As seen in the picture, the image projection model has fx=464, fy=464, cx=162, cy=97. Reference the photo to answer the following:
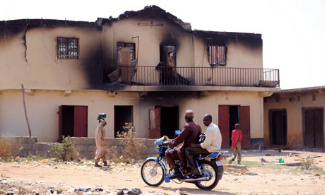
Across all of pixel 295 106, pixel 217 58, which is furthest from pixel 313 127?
pixel 217 58

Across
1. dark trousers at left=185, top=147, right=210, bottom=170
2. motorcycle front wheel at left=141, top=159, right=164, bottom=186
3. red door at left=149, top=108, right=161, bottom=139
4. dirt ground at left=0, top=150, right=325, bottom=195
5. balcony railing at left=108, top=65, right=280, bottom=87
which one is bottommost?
dirt ground at left=0, top=150, right=325, bottom=195

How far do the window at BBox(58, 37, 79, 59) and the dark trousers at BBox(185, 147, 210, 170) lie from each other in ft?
43.7

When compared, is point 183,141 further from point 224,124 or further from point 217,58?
point 217,58

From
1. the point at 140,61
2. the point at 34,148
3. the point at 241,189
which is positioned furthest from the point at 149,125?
the point at 241,189

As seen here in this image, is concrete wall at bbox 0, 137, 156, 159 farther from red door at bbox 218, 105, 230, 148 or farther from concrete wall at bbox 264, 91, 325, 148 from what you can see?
concrete wall at bbox 264, 91, 325, 148

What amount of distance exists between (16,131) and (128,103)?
5338 mm

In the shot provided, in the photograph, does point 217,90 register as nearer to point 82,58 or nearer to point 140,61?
point 140,61

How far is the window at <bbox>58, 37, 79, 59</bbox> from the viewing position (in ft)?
69.6

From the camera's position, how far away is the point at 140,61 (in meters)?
22.7

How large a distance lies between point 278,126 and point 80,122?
11.8 meters

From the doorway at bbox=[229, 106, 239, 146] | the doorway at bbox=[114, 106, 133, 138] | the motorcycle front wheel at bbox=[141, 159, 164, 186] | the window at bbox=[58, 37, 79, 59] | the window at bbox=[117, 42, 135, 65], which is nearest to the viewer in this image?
the motorcycle front wheel at bbox=[141, 159, 164, 186]

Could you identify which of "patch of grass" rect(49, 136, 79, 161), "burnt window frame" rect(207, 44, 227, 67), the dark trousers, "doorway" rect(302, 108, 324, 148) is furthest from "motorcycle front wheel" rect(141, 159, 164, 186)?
"doorway" rect(302, 108, 324, 148)

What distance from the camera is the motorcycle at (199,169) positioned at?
908cm

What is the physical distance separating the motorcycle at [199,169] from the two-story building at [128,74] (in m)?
11.9
